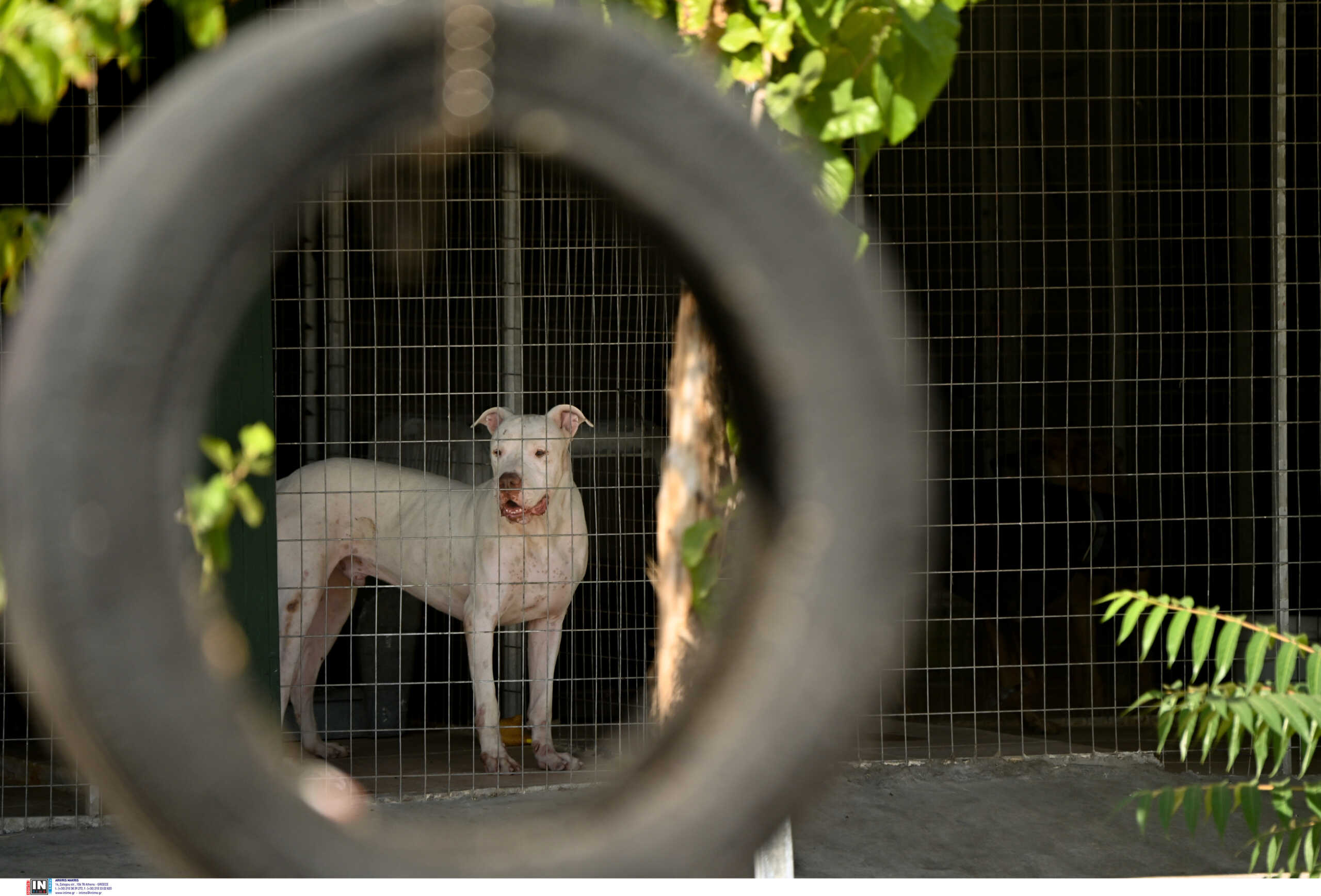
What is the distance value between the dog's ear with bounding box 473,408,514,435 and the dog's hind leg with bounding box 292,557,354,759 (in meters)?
0.76

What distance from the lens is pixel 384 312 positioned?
169 inches

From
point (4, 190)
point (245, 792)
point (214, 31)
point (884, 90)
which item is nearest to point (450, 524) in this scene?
point (4, 190)

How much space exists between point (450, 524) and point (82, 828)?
1431 mm

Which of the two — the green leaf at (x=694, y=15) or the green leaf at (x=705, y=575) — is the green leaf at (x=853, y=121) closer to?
the green leaf at (x=694, y=15)

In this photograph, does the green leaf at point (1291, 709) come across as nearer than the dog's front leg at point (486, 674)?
Yes

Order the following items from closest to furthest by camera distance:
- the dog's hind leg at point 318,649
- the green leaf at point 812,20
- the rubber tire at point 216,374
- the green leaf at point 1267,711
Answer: the rubber tire at point 216,374
the green leaf at point 812,20
the green leaf at point 1267,711
the dog's hind leg at point 318,649

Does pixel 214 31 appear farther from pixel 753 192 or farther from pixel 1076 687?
pixel 1076 687

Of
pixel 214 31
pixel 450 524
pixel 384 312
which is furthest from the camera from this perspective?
pixel 384 312

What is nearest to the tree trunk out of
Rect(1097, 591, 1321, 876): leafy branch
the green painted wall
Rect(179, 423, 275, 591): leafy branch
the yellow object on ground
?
Rect(179, 423, 275, 591): leafy branch

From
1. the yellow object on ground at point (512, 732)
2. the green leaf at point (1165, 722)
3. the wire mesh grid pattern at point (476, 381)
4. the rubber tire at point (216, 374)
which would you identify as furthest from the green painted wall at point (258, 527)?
the rubber tire at point (216, 374)

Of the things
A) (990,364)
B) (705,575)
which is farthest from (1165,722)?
(990,364)

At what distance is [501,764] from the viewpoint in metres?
3.76

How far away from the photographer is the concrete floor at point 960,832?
3.08m

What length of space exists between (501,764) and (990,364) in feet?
7.84
